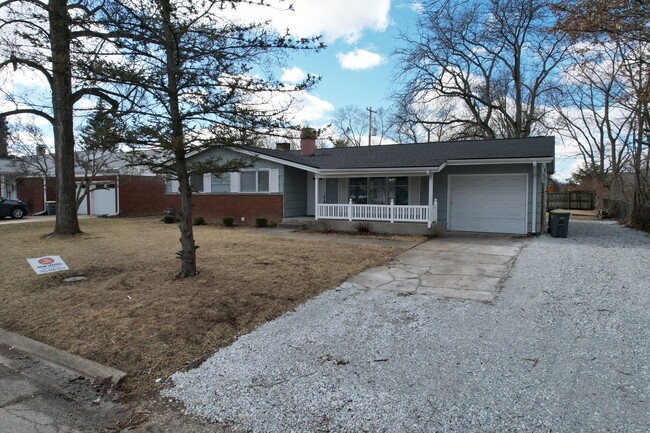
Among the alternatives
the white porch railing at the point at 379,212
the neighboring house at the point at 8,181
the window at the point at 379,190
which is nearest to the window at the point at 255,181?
the white porch railing at the point at 379,212

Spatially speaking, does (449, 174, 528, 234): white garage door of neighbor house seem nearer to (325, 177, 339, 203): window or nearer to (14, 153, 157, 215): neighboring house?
(325, 177, 339, 203): window

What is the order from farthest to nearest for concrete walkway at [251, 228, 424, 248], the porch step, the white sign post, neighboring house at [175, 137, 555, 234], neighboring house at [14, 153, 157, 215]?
neighboring house at [14, 153, 157, 215], the porch step, neighboring house at [175, 137, 555, 234], concrete walkway at [251, 228, 424, 248], the white sign post

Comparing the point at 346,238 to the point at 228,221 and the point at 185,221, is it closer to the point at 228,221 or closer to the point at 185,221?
the point at 228,221

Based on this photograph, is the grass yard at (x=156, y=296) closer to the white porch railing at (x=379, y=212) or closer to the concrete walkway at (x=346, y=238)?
the concrete walkway at (x=346, y=238)

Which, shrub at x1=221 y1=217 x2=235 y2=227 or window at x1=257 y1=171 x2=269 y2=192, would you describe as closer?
shrub at x1=221 y1=217 x2=235 y2=227

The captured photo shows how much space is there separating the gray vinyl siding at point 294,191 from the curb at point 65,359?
12.8 m

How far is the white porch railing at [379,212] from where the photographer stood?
14.1 meters

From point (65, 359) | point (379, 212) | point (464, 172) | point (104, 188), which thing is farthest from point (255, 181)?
point (65, 359)

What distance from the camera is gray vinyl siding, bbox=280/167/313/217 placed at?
56.9ft

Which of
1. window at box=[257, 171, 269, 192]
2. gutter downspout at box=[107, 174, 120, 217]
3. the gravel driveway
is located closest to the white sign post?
the gravel driveway

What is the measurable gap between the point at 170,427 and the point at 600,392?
129 inches

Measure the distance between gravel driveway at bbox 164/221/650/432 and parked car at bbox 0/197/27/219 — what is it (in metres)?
23.9

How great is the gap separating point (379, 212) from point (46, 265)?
1067cm

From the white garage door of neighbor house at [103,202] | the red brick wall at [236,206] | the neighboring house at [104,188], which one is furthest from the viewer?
the white garage door of neighbor house at [103,202]
